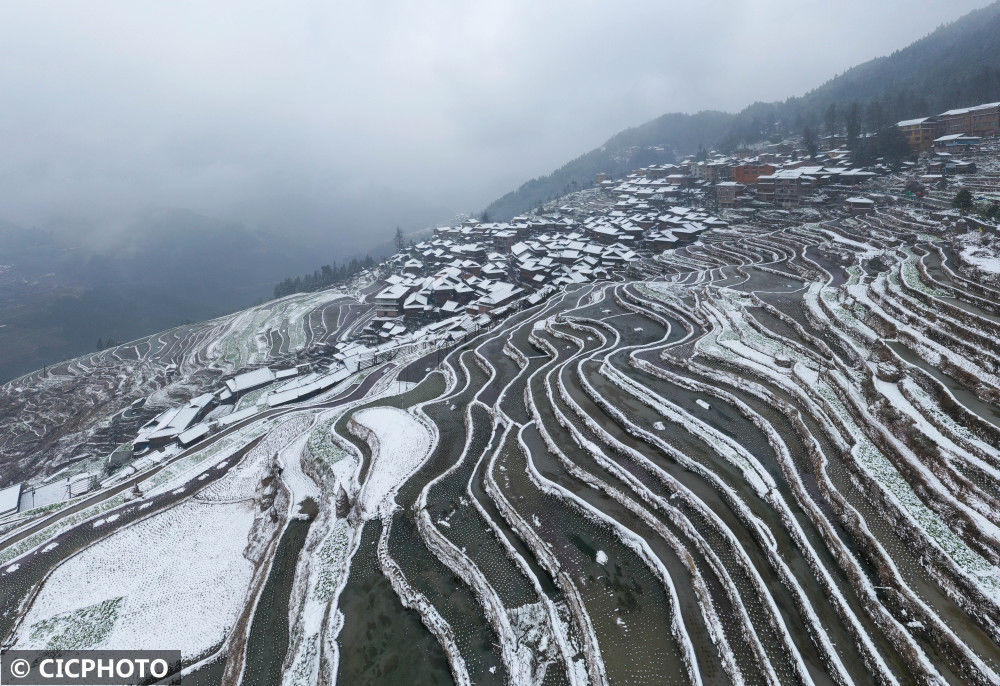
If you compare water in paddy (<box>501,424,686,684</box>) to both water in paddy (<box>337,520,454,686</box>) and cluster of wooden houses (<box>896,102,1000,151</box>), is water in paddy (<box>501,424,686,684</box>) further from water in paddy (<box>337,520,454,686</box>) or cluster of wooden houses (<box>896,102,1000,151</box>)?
cluster of wooden houses (<box>896,102,1000,151</box>)

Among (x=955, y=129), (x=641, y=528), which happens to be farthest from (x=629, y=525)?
(x=955, y=129)

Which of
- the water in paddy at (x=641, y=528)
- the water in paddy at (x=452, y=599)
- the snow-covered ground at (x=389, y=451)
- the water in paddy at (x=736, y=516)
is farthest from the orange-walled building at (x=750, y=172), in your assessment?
the water in paddy at (x=452, y=599)

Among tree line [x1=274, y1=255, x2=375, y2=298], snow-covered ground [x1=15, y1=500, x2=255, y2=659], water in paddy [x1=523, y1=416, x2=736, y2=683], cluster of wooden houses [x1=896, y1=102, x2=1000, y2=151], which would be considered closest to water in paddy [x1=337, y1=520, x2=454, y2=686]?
snow-covered ground [x1=15, y1=500, x2=255, y2=659]

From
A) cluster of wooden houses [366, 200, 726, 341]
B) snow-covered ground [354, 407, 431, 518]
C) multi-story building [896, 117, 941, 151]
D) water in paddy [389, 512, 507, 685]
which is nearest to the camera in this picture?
water in paddy [389, 512, 507, 685]

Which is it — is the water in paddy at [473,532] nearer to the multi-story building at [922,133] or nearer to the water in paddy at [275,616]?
the water in paddy at [275,616]

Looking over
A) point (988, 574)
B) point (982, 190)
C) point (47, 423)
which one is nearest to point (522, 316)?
point (988, 574)

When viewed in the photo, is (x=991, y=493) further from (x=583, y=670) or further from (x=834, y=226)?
(x=834, y=226)
